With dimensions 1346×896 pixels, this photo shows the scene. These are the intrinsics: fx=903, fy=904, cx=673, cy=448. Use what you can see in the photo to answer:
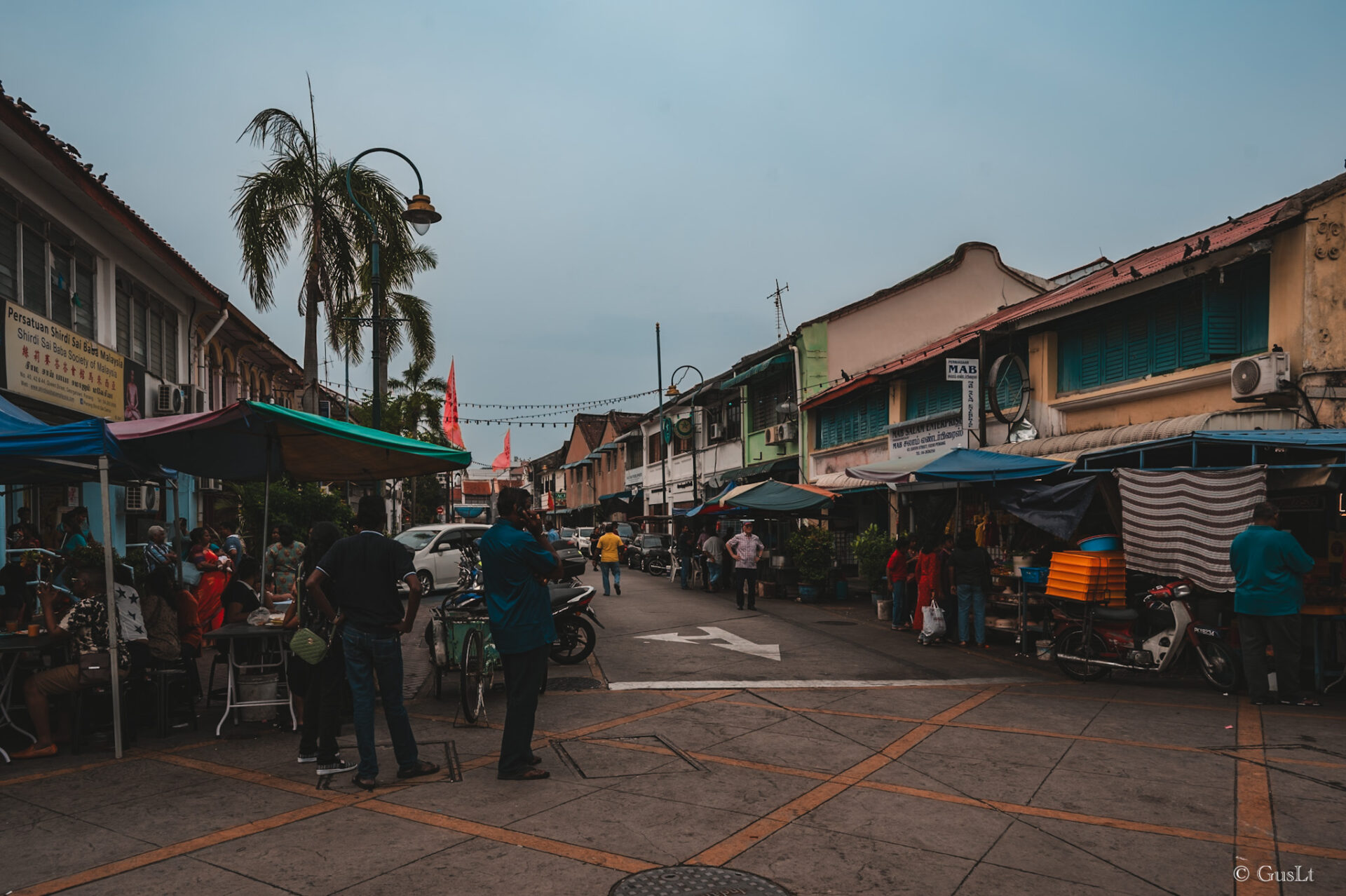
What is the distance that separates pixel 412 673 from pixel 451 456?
2690 millimetres

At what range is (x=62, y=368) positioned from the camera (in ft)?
40.7

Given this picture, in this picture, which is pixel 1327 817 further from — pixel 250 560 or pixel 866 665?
pixel 250 560

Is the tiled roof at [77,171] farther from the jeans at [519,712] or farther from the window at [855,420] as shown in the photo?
the window at [855,420]

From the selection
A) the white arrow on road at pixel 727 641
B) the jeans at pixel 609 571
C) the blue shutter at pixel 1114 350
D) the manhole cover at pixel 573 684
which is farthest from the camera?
the jeans at pixel 609 571

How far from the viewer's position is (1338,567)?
9.27 meters

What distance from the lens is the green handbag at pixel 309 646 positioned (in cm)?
611

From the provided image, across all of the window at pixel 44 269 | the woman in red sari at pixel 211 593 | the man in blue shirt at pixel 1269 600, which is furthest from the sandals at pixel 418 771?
the window at pixel 44 269

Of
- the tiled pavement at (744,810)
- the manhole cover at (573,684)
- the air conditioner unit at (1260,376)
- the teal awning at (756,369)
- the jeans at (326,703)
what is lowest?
the manhole cover at (573,684)

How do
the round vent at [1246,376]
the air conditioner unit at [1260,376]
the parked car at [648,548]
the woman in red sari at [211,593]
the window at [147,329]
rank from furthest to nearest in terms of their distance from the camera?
1. the parked car at [648,548]
2. the window at [147,329]
3. the round vent at [1246,376]
4. the air conditioner unit at [1260,376]
5. the woman in red sari at [211,593]

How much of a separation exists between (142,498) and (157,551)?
22.7 ft

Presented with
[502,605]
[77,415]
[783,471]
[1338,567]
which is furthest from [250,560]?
[783,471]

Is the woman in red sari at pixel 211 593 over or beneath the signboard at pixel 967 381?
beneath

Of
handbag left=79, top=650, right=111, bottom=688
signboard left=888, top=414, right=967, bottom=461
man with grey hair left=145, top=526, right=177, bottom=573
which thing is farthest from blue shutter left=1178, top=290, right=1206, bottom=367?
man with grey hair left=145, top=526, right=177, bottom=573

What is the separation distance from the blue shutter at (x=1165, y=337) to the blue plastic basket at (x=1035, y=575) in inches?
137
